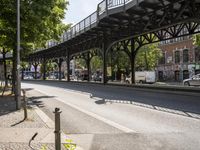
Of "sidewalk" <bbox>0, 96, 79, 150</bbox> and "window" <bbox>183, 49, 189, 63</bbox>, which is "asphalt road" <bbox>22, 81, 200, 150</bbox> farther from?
"window" <bbox>183, 49, 189, 63</bbox>

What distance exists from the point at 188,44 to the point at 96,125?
5931 centimetres

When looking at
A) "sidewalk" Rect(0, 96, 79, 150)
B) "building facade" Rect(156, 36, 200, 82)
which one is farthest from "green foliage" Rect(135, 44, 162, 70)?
"sidewalk" Rect(0, 96, 79, 150)

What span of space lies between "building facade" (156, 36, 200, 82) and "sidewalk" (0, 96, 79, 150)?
5527 centimetres

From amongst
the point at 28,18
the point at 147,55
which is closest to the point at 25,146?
the point at 28,18

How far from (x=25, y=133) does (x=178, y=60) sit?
64508 millimetres

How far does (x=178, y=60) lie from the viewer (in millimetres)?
71000

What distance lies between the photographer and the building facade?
66.1m

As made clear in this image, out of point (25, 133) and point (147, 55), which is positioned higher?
point (147, 55)

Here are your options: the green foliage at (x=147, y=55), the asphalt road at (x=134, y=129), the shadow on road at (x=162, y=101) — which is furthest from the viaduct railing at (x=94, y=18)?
the green foliage at (x=147, y=55)

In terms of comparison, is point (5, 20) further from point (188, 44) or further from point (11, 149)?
point (188, 44)

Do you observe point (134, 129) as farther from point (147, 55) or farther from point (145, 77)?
point (147, 55)

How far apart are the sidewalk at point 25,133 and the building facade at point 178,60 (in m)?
55.3

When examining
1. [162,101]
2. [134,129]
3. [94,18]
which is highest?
[94,18]

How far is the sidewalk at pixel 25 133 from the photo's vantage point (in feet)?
25.2
